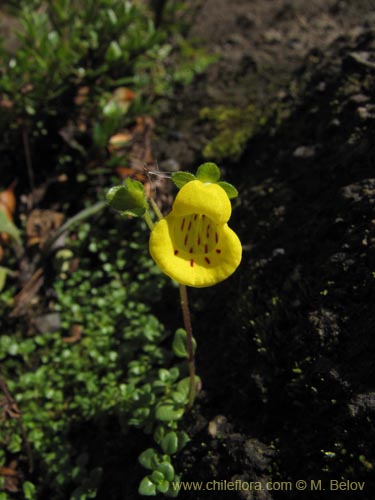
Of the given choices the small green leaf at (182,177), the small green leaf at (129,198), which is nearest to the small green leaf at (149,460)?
the small green leaf at (129,198)

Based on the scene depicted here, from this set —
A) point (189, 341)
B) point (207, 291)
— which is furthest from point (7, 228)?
point (189, 341)

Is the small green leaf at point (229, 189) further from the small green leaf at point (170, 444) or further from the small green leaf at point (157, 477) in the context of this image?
the small green leaf at point (157, 477)

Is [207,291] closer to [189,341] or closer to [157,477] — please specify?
[189,341]

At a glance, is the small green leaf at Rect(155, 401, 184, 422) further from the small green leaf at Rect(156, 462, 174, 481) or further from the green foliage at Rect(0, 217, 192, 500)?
the small green leaf at Rect(156, 462, 174, 481)

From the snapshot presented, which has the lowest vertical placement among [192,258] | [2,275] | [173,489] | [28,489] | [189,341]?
[28,489]

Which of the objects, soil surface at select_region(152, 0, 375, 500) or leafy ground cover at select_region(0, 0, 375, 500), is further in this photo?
leafy ground cover at select_region(0, 0, 375, 500)

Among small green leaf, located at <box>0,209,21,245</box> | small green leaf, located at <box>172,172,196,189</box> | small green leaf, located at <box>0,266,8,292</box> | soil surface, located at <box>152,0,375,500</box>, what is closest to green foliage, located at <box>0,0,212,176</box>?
small green leaf, located at <box>0,209,21,245</box>
